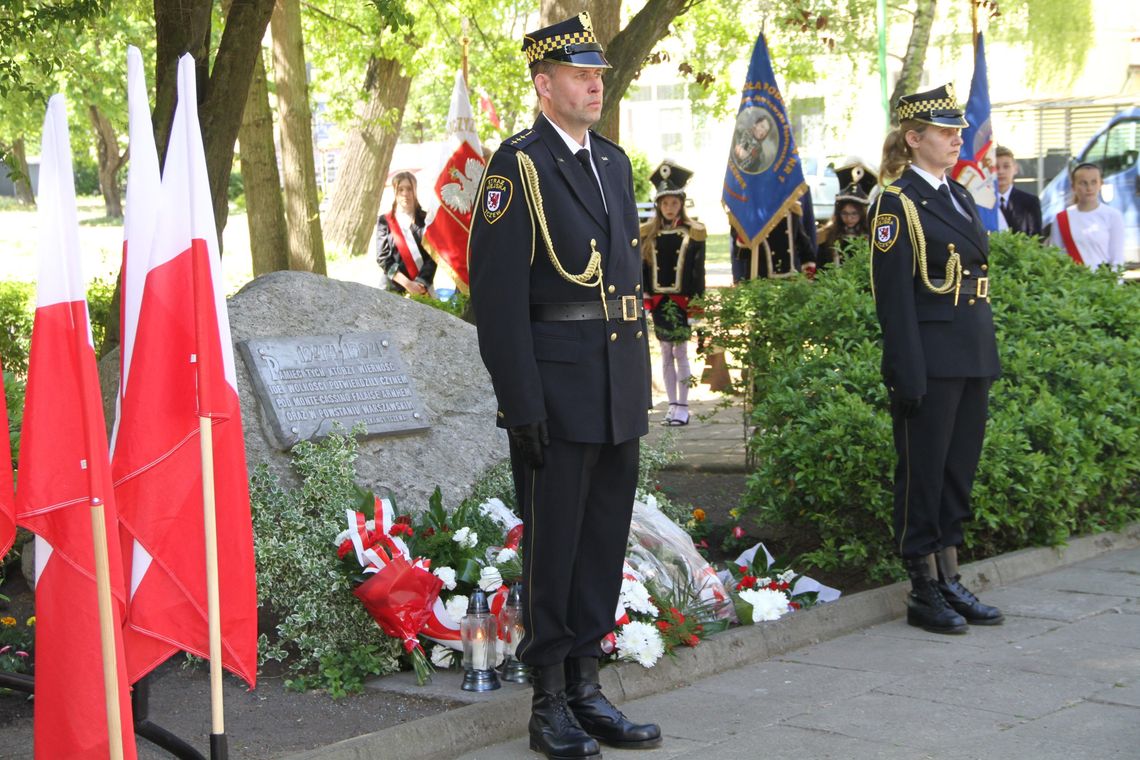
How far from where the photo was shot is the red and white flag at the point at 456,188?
12.0 metres

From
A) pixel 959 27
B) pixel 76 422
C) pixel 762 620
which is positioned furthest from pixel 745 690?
pixel 959 27

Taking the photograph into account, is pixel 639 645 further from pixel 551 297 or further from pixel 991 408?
pixel 991 408

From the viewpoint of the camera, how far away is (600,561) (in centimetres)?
485

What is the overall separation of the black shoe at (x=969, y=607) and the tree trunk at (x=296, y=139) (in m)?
11.1

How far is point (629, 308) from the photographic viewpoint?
4.77m

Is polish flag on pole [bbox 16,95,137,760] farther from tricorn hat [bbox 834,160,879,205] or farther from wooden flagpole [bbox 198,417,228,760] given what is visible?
tricorn hat [bbox 834,160,879,205]

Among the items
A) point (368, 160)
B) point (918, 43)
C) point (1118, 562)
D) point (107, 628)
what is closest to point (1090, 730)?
point (1118, 562)

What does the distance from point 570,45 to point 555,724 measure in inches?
82.2

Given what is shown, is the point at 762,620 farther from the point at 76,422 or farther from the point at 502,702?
the point at 76,422

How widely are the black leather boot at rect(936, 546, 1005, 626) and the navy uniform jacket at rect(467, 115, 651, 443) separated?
2.07 m

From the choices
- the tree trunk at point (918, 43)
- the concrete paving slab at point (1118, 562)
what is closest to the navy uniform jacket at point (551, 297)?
the concrete paving slab at point (1118, 562)

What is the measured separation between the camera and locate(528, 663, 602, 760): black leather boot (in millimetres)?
4539

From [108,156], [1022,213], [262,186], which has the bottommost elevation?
[1022,213]

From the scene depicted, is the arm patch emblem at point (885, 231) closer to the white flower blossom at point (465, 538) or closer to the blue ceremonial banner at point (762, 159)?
the white flower blossom at point (465, 538)
